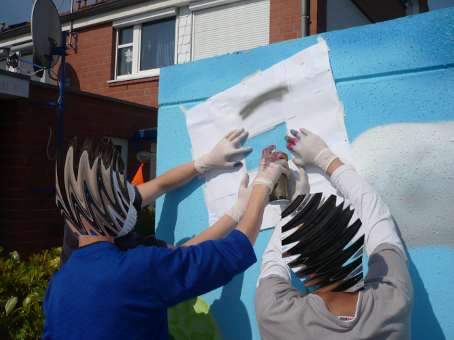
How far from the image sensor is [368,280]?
3.80 feet

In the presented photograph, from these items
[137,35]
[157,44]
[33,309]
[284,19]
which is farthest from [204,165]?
[137,35]

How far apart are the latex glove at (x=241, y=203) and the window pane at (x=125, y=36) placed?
829 centimetres

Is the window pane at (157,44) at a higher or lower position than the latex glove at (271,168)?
higher

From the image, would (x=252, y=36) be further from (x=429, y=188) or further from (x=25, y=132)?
(x=429, y=188)

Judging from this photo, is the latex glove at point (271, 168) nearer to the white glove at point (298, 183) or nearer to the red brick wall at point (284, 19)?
the white glove at point (298, 183)

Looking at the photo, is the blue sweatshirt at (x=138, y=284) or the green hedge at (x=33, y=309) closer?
the blue sweatshirt at (x=138, y=284)

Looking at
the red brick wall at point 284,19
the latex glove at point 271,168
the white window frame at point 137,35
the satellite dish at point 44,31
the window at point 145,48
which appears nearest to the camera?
the latex glove at point 271,168

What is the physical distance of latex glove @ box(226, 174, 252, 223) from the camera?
5.10ft

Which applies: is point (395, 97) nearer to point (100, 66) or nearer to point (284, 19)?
point (284, 19)

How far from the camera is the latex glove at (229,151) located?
172cm

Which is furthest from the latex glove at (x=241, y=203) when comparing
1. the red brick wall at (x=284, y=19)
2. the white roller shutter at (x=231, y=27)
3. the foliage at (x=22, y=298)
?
the white roller shutter at (x=231, y=27)

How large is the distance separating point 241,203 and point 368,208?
48 cm

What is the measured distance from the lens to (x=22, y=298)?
2727 mm

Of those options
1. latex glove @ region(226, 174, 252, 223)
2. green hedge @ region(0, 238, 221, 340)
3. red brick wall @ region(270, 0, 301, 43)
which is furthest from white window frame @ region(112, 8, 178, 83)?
latex glove @ region(226, 174, 252, 223)
